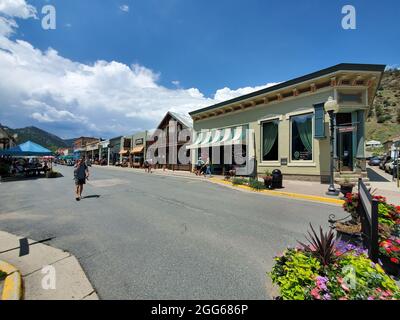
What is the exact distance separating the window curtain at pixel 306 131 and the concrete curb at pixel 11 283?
15541 millimetres

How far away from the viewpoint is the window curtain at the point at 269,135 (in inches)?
666

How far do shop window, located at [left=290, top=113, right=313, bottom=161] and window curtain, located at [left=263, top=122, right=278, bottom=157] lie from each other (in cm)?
146

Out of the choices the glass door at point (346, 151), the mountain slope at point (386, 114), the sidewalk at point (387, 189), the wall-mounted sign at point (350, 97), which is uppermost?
the mountain slope at point (386, 114)

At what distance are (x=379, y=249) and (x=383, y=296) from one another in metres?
1.62

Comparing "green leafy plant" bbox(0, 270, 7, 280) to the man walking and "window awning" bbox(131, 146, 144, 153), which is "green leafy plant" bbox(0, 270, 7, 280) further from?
"window awning" bbox(131, 146, 144, 153)

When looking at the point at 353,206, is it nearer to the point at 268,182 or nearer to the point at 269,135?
the point at 268,182

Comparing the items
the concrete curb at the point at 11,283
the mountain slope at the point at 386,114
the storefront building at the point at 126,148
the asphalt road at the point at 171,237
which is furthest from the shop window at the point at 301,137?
the mountain slope at the point at 386,114

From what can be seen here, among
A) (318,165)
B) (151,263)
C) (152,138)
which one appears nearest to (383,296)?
(151,263)

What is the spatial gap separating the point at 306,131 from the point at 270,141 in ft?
9.48

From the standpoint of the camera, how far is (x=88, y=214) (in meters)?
7.14

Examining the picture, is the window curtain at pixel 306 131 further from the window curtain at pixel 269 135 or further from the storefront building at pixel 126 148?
the storefront building at pixel 126 148

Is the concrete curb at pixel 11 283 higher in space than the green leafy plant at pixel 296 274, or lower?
lower

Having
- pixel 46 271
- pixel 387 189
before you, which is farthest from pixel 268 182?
pixel 46 271
